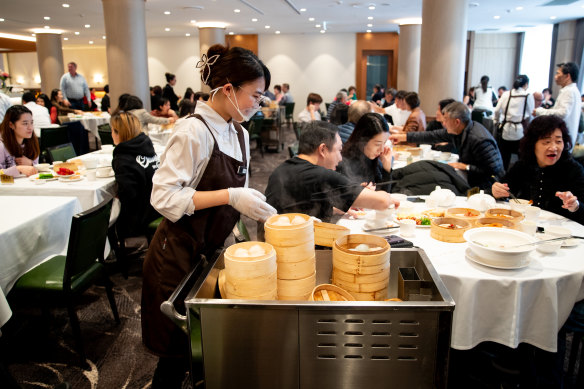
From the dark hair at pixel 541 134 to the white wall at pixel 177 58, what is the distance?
15.1 meters

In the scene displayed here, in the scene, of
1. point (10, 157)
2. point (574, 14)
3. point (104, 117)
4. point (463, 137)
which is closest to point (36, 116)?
point (104, 117)

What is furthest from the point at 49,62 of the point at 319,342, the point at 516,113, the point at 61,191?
the point at 319,342

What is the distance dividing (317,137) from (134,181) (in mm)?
1725

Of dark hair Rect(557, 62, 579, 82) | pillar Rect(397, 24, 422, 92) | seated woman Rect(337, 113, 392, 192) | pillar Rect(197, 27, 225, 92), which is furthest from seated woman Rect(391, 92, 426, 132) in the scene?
pillar Rect(197, 27, 225, 92)

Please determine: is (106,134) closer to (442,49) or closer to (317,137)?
(317,137)

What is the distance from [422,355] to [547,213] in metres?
1.83

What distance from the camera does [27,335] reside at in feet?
8.80

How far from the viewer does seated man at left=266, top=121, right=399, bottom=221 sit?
209 cm

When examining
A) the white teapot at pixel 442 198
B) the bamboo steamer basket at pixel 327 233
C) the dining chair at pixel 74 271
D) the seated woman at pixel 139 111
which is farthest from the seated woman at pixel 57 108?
the bamboo steamer basket at pixel 327 233

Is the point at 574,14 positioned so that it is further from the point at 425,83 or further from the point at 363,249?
the point at 363,249

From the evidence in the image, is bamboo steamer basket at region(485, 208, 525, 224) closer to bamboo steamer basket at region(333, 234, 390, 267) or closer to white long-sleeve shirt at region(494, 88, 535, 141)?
bamboo steamer basket at region(333, 234, 390, 267)

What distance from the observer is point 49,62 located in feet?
46.6

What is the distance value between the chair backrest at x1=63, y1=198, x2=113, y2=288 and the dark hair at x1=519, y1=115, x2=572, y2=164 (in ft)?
8.45

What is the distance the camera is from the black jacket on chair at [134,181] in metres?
3.30
